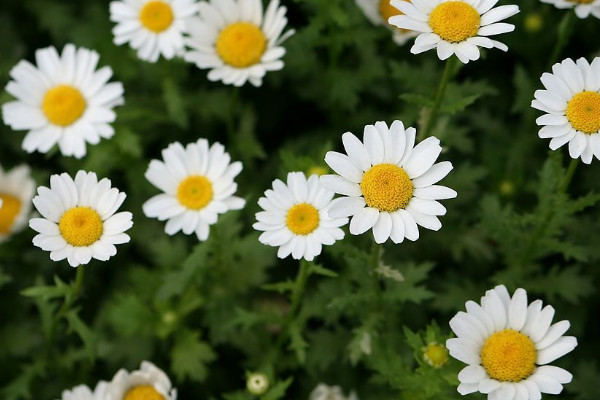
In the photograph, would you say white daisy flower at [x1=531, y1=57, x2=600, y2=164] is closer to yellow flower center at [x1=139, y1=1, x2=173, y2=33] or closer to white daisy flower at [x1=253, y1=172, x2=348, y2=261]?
white daisy flower at [x1=253, y1=172, x2=348, y2=261]

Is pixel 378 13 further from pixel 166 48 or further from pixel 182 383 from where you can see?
pixel 182 383

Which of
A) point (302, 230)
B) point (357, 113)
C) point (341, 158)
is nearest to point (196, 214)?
point (302, 230)

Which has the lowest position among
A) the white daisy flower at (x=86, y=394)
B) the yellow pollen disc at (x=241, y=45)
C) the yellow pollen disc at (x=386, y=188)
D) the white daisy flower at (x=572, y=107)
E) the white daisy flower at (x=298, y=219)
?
the white daisy flower at (x=86, y=394)

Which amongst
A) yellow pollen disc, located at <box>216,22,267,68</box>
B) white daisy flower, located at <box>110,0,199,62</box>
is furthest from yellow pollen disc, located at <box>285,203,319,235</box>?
white daisy flower, located at <box>110,0,199,62</box>

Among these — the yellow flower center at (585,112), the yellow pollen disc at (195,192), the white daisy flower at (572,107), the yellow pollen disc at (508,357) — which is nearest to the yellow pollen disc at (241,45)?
the yellow pollen disc at (195,192)

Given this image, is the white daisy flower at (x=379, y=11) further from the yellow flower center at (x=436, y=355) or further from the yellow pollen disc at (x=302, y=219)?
the yellow flower center at (x=436, y=355)

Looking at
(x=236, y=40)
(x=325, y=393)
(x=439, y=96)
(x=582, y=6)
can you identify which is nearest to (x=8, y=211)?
(x=236, y=40)
